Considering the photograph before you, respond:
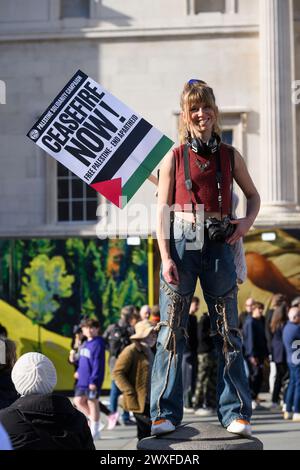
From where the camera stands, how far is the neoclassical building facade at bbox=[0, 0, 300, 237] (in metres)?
→ 31.8

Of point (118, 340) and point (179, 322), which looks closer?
point (179, 322)

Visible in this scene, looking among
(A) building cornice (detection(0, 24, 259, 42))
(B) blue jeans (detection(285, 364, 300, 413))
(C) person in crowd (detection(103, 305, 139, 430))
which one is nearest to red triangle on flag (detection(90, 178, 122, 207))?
(C) person in crowd (detection(103, 305, 139, 430))

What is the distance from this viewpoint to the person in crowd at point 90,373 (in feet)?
61.5

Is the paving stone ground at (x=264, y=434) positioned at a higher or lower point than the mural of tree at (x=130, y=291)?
lower

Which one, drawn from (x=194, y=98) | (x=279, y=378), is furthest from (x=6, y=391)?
(x=279, y=378)

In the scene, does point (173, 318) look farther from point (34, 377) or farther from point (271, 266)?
point (271, 266)

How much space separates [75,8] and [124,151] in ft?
78.2

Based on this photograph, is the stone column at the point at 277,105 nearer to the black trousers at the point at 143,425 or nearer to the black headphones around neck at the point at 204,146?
the black trousers at the point at 143,425

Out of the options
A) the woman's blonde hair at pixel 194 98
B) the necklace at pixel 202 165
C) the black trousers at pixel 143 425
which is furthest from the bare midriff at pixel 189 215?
the black trousers at pixel 143 425

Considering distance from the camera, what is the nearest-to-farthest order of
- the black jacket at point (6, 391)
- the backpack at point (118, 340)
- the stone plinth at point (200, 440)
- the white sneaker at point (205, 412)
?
1. the stone plinth at point (200, 440)
2. the black jacket at point (6, 391)
3. the backpack at point (118, 340)
4. the white sneaker at point (205, 412)

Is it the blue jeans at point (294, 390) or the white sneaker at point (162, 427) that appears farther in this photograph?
the blue jeans at point (294, 390)

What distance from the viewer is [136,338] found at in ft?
48.6

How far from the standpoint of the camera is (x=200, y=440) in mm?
7883

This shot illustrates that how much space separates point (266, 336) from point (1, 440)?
19.3m
